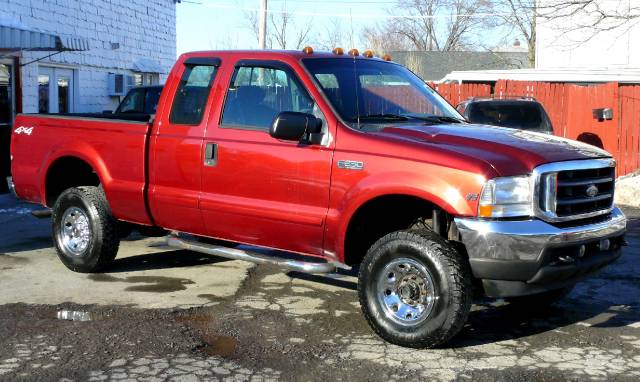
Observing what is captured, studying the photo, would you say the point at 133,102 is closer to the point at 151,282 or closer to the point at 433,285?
the point at 151,282

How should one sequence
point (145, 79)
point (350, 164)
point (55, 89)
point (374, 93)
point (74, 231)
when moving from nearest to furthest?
point (350, 164) < point (374, 93) < point (74, 231) < point (55, 89) < point (145, 79)

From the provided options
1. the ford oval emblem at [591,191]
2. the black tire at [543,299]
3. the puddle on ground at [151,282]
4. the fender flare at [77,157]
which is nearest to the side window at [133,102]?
the fender flare at [77,157]

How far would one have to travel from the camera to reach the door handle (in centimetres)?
628

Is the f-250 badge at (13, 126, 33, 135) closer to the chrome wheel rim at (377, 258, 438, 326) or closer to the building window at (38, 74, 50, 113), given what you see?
the chrome wheel rim at (377, 258, 438, 326)

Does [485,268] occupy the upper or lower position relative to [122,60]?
lower

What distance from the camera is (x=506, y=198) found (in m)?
4.98

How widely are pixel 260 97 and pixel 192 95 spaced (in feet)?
2.49

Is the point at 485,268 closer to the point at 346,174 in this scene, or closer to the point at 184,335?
the point at 346,174

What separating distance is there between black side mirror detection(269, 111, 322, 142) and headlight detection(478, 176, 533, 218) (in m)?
1.39

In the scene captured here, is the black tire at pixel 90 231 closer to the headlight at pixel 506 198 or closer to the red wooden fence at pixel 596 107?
the headlight at pixel 506 198

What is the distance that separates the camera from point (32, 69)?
47.8 feet

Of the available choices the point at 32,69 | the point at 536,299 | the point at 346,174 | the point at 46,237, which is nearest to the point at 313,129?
the point at 346,174

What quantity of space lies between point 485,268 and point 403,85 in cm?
218

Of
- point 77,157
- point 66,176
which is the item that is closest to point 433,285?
point 77,157
